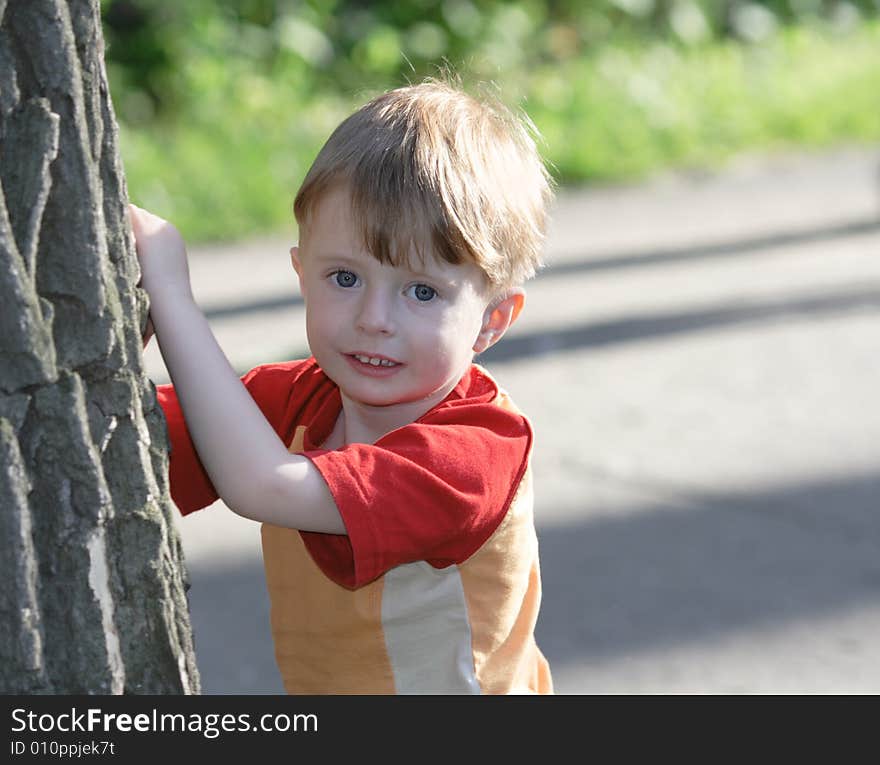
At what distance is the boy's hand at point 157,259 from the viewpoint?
1.72 m

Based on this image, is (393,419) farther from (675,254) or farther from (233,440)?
(675,254)

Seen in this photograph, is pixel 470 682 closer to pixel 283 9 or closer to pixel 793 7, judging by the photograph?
→ pixel 283 9

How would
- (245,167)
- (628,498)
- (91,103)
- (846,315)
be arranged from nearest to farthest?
(91,103) < (628,498) < (846,315) < (245,167)

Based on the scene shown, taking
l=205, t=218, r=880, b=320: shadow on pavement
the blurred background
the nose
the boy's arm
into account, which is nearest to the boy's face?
the nose

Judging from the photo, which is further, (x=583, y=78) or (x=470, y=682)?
(x=583, y=78)

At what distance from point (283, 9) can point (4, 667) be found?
7376 millimetres

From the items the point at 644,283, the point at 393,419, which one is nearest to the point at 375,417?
the point at 393,419

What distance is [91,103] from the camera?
1.54m

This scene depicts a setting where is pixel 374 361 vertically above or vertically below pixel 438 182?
below

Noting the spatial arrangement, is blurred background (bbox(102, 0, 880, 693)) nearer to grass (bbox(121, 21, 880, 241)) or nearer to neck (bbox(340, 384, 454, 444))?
grass (bbox(121, 21, 880, 241))

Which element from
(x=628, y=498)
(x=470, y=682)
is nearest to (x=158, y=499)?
(x=470, y=682)

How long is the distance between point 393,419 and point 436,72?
628 cm

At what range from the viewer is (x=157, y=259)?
1730 millimetres

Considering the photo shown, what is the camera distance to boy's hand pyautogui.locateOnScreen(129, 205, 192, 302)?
172 centimetres
